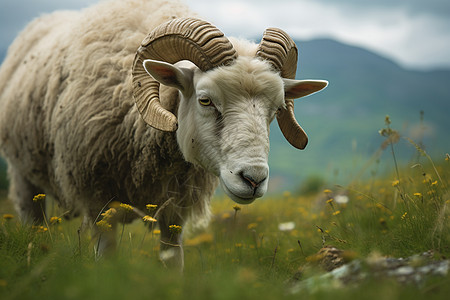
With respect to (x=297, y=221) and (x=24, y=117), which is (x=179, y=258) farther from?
(x=24, y=117)

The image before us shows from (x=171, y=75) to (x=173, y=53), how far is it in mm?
272

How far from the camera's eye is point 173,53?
4.09m

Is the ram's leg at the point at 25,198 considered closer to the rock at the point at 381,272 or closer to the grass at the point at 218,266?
the grass at the point at 218,266

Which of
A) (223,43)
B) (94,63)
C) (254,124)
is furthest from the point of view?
(94,63)

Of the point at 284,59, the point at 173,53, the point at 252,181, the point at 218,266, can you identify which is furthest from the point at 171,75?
the point at 218,266

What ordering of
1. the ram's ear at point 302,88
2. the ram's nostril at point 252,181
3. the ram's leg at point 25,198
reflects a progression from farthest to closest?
the ram's leg at point 25,198, the ram's ear at point 302,88, the ram's nostril at point 252,181

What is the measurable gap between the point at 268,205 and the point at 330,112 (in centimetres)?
18578

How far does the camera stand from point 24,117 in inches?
227

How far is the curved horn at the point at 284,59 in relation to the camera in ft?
13.1

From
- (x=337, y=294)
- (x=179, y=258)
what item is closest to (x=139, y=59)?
(x=179, y=258)

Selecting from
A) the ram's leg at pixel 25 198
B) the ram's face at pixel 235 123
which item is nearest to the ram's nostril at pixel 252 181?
the ram's face at pixel 235 123

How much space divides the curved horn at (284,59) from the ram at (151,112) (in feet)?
0.04

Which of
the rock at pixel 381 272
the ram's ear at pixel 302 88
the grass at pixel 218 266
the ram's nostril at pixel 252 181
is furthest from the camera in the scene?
the ram's ear at pixel 302 88

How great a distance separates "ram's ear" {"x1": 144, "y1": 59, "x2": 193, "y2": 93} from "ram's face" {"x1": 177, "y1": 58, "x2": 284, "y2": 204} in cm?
9
